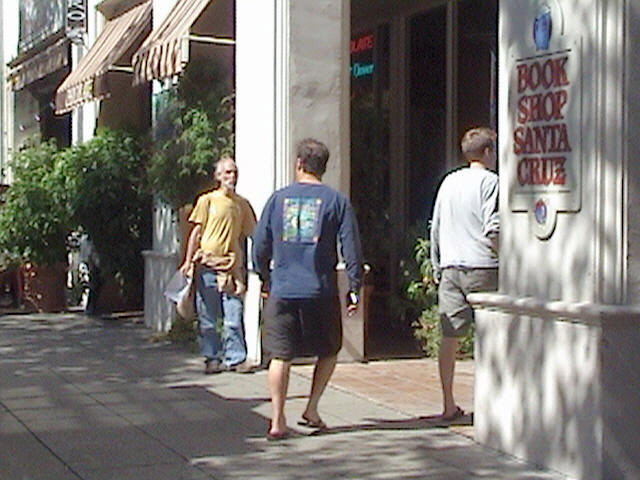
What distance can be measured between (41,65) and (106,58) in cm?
544

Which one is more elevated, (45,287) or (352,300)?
(352,300)

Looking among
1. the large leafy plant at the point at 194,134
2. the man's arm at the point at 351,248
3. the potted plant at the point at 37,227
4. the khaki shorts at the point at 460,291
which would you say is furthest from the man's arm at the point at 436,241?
the potted plant at the point at 37,227

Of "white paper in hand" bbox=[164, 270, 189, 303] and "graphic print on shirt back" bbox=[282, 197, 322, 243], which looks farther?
"white paper in hand" bbox=[164, 270, 189, 303]

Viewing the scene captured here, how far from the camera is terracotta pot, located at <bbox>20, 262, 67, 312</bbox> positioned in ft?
53.5

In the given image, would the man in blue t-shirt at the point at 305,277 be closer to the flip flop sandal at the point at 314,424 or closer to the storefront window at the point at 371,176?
the flip flop sandal at the point at 314,424

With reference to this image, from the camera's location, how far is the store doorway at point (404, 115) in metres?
12.8

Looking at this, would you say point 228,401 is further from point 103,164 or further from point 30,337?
point 103,164

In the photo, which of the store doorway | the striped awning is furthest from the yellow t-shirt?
the striped awning

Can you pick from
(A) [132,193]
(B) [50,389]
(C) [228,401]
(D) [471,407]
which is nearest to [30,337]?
(A) [132,193]

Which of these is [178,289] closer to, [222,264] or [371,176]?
[222,264]

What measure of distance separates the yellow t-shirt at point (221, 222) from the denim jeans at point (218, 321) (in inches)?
11.2

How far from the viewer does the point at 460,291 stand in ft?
26.8

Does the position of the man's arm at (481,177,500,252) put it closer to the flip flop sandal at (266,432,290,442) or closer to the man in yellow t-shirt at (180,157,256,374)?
the flip flop sandal at (266,432,290,442)

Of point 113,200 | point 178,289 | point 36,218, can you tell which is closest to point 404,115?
point 113,200
